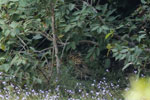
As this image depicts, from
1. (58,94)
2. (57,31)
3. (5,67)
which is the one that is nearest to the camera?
(58,94)

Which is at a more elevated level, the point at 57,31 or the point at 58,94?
the point at 57,31

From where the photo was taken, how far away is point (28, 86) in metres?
5.15

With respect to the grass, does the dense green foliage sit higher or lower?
higher

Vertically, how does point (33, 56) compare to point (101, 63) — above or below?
above

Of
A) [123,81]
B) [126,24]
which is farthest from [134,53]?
[123,81]

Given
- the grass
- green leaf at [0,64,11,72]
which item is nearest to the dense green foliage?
green leaf at [0,64,11,72]

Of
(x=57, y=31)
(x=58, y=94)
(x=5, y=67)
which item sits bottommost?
(x=58, y=94)

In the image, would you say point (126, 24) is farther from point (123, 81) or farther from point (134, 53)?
point (123, 81)

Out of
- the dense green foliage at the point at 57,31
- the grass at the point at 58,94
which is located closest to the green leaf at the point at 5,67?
the dense green foliage at the point at 57,31

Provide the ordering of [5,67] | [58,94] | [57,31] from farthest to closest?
[57,31] → [5,67] → [58,94]

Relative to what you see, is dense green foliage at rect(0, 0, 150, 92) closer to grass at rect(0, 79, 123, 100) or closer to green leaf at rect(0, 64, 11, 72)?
green leaf at rect(0, 64, 11, 72)

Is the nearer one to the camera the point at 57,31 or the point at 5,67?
the point at 5,67

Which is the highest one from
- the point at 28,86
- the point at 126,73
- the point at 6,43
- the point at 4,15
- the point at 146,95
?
the point at 146,95

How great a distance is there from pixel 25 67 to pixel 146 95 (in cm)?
417
